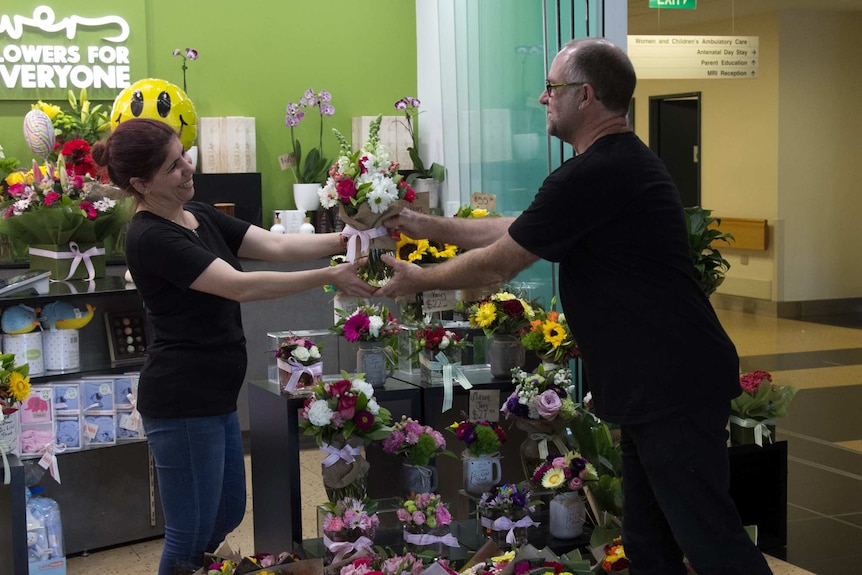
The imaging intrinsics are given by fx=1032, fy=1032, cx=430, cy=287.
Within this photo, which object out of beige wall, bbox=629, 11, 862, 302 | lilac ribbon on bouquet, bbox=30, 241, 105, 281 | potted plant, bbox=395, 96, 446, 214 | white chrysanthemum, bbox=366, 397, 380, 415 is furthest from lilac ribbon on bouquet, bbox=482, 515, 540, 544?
beige wall, bbox=629, 11, 862, 302

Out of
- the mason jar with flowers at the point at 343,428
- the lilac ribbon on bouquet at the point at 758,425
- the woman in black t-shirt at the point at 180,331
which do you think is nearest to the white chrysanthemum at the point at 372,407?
the mason jar with flowers at the point at 343,428

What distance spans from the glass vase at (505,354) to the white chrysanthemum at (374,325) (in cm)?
44

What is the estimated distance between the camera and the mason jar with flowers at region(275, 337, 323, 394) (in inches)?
134

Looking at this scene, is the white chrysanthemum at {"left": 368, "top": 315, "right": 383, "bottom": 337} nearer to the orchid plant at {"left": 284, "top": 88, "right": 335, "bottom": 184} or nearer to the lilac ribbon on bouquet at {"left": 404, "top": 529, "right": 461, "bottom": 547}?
the lilac ribbon on bouquet at {"left": 404, "top": 529, "right": 461, "bottom": 547}

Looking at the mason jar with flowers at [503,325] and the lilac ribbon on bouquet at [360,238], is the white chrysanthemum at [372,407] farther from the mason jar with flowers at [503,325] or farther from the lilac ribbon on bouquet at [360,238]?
the mason jar with flowers at [503,325]

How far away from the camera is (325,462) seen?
10.6 ft

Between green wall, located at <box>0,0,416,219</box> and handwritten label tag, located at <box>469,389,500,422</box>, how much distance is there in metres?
3.24

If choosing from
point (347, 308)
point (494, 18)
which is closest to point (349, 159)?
point (347, 308)

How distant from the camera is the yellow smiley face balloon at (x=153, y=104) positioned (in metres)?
5.24

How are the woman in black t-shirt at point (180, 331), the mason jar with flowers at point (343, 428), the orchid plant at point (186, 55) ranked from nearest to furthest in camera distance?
the woman in black t-shirt at point (180, 331)
the mason jar with flowers at point (343, 428)
the orchid plant at point (186, 55)

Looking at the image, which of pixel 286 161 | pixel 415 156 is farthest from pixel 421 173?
pixel 286 161

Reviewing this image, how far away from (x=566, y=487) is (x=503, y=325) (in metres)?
0.62

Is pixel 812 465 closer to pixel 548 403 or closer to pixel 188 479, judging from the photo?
pixel 548 403

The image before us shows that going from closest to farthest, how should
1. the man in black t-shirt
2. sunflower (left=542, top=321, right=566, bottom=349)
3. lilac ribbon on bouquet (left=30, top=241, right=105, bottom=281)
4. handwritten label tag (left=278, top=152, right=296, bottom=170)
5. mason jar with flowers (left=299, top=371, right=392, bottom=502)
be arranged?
1. the man in black t-shirt
2. mason jar with flowers (left=299, top=371, right=392, bottom=502)
3. sunflower (left=542, top=321, right=566, bottom=349)
4. lilac ribbon on bouquet (left=30, top=241, right=105, bottom=281)
5. handwritten label tag (left=278, top=152, right=296, bottom=170)
